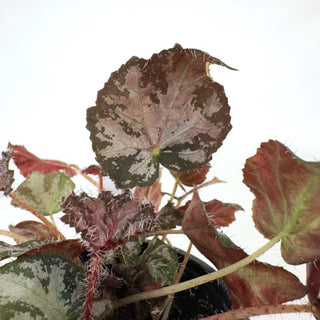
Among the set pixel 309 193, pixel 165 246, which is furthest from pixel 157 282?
pixel 309 193

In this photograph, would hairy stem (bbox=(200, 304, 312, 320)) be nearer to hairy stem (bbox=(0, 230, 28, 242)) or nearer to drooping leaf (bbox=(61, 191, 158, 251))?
drooping leaf (bbox=(61, 191, 158, 251))

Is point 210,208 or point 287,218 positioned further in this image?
point 210,208

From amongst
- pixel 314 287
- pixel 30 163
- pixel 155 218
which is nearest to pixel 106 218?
pixel 155 218

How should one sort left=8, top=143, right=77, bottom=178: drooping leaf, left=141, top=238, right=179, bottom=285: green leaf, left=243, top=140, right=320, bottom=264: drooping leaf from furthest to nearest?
1. left=8, top=143, right=77, bottom=178: drooping leaf
2. left=141, top=238, right=179, bottom=285: green leaf
3. left=243, top=140, right=320, bottom=264: drooping leaf

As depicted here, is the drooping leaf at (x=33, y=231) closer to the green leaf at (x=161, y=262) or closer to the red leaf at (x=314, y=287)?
the green leaf at (x=161, y=262)

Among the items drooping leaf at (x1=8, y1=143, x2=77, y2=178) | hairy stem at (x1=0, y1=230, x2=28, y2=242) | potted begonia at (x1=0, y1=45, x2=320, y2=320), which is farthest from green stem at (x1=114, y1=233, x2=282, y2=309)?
drooping leaf at (x1=8, y1=143, x2=77, y2=178)

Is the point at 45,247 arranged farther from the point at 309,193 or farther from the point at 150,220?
the point at 309,193
